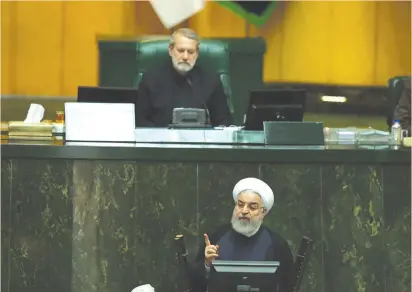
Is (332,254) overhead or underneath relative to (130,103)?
underneath

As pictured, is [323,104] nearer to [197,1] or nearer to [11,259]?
[197,1]

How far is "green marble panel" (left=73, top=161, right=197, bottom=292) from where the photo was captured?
131 inches

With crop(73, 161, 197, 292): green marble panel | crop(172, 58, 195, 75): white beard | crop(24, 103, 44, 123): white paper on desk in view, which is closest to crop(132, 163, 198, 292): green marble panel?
crop(73, 161, 197, 292): green marble panel

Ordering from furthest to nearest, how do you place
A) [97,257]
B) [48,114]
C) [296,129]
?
1. [48,114]
2. [296,129]
3. [97,257]

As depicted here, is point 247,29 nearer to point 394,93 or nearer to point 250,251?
point 394,93

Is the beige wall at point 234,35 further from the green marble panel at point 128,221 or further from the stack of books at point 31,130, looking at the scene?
the green marble panel at point 128,221

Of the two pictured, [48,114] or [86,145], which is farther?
[48,114]

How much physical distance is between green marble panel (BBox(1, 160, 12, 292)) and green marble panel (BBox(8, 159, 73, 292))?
0.02 m

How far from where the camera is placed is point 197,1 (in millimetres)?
6203

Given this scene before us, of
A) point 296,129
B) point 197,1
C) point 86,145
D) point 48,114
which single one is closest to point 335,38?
point 197,1

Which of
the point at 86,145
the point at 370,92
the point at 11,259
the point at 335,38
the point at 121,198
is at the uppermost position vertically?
the point at 335,38

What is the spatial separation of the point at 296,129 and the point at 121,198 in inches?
34.5

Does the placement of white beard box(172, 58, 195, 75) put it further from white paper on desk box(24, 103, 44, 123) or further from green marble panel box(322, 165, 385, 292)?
green marble panel box(322, 165, 385, 292)

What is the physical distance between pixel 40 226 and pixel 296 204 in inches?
43.7
